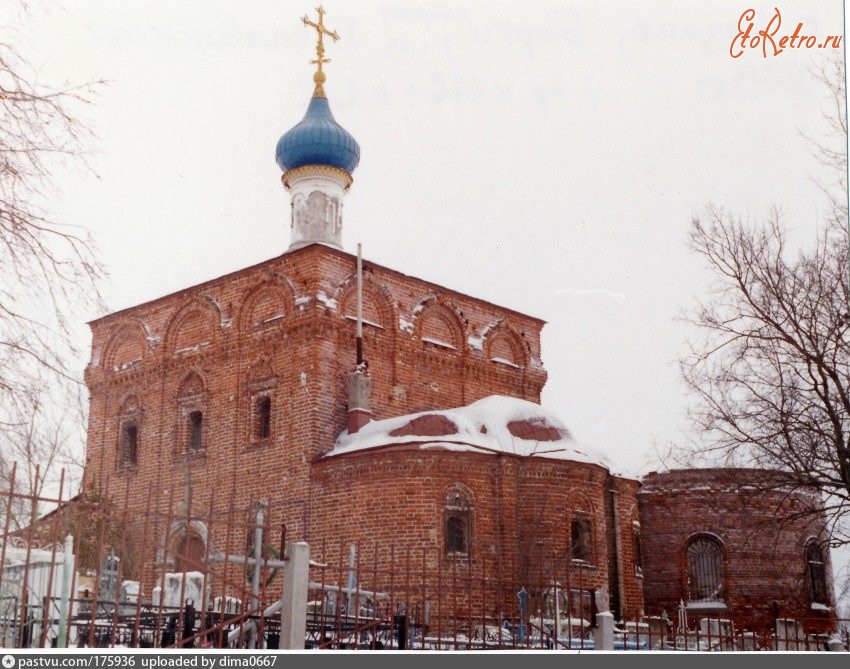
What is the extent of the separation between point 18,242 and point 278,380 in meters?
12.1

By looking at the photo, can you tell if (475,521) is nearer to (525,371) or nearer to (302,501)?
(302,501)

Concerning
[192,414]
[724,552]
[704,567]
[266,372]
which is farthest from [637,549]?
[192,414]

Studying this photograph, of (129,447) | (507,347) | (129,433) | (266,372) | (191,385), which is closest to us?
(266,372)

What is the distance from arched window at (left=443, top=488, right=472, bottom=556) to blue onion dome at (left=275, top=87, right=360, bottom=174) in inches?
291

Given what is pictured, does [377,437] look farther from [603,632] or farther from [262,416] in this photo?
[603,632]

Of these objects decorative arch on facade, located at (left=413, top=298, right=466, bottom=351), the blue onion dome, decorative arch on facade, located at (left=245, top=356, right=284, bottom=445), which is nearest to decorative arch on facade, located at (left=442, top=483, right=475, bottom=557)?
decorative arch on facade, located at (left=245, top=356, right=284, bottom=445)

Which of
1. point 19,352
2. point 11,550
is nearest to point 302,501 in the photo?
point 11,550

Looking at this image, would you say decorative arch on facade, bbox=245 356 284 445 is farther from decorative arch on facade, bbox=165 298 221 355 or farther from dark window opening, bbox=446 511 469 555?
dark window opening, bbox=446 511 469 555

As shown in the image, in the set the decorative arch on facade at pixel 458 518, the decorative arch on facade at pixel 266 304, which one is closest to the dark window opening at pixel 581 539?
the decorative arch on facade at pixel 458 518

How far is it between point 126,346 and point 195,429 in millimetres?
2420

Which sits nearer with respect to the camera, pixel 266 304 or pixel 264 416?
pixel 264 416

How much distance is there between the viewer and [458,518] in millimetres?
15820

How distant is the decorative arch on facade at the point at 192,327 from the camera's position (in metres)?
19.3

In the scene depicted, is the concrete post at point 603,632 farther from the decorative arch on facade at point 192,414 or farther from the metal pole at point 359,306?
the decorative arch on facade at point 192,414
